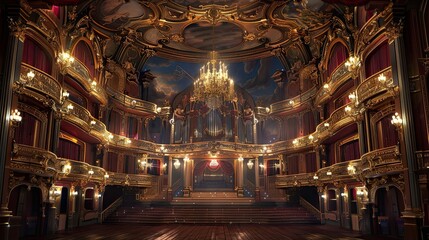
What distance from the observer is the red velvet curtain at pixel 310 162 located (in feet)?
84.5

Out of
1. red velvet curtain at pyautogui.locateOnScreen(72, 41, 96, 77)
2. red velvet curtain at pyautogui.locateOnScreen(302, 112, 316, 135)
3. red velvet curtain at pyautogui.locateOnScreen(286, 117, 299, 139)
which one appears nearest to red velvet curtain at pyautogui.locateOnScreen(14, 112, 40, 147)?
red velvet curtain at pyautogui.locateOnScreen(72, 41, 96, 77)

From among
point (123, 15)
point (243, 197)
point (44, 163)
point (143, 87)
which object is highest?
point (123, 15)

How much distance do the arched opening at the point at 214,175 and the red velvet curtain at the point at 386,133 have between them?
56.6 ft

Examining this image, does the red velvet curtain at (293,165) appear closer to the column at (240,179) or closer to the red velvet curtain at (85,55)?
the column at (240,179)

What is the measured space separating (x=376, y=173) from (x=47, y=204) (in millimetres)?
15668

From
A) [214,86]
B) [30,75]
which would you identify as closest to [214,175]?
[214,86]

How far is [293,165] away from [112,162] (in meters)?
14.5

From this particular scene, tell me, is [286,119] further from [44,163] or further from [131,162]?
[44,163]

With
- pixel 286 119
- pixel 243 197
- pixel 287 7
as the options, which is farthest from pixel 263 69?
pixel 243 197

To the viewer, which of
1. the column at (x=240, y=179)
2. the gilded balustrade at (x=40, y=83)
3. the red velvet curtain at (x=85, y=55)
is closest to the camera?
the gilded balustrade at (x=40, y=83)

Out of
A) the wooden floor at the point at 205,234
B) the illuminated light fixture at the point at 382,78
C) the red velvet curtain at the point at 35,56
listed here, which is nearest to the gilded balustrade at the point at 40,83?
the red velvet curtain at the point at 35,56

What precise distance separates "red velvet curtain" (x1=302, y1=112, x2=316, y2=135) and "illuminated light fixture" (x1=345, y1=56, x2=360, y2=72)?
25.8 feet

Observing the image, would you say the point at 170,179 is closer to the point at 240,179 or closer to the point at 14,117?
the point at 240,179

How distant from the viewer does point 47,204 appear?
1709cm
